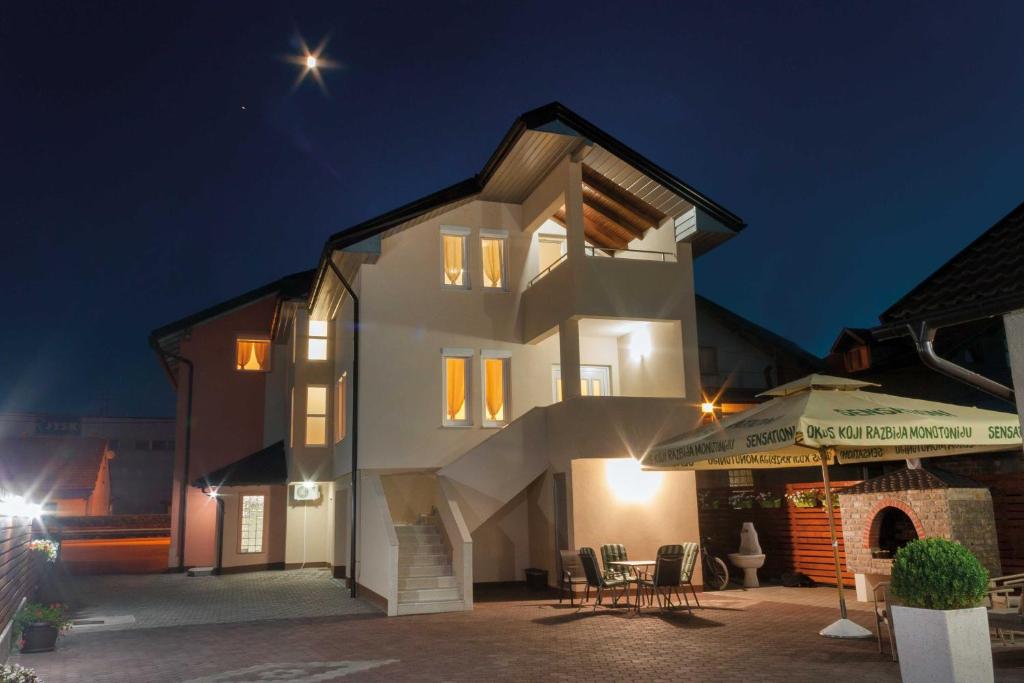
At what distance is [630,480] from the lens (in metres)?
15.3

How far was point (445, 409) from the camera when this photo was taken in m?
16.8

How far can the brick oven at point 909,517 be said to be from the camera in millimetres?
11484

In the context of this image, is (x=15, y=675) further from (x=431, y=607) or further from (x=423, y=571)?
(x=423, y=571)

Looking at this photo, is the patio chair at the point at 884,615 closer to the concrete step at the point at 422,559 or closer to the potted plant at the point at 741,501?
the potted plant at the point at 741,501

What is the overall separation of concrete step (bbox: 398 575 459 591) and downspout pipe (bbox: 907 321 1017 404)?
30.3 feet

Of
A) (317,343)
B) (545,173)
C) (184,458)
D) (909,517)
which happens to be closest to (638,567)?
(909,517)

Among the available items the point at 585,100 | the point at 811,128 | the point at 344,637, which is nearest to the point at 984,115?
the point at 811,128

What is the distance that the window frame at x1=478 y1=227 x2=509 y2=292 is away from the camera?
17562 millimetres

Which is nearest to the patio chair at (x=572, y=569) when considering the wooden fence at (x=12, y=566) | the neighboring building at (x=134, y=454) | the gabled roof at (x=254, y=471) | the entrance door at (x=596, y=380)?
the entrance door at (x=596, y=380)

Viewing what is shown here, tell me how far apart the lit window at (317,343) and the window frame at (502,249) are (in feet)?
20.5

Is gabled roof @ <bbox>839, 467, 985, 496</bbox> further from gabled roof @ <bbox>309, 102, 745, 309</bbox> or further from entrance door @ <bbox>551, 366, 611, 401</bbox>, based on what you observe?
entrance door @ <bbox>551, 366, 611, 401</bbox>

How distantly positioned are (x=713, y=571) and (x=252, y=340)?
15.7 meters

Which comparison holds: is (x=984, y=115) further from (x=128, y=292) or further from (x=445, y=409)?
(x=128, y=292)

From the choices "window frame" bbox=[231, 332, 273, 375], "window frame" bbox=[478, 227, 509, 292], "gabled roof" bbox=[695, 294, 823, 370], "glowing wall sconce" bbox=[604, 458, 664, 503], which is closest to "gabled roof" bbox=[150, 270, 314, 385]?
"window frame" bbox=[231, 332, 273, 375]
